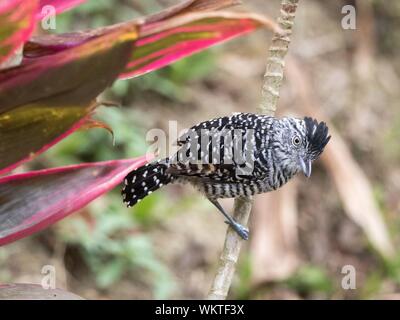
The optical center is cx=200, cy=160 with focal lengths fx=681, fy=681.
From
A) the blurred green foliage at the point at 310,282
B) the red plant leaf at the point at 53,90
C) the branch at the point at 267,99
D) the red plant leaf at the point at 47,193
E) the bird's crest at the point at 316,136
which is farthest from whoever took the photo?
the blurred green foliage at the point at 310,282

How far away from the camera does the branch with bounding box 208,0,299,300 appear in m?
1.65

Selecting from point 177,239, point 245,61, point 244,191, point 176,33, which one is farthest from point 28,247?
point 176,33

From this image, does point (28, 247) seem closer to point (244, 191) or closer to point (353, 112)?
point (244, 191)

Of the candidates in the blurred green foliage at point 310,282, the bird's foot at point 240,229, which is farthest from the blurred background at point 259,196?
the bird's foot at point 240,229

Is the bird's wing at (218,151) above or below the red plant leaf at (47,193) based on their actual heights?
above

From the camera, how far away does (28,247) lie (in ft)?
14.1

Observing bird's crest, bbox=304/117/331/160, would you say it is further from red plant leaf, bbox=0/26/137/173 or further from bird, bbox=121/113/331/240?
red plant leaf, bbox=0/26/137/173

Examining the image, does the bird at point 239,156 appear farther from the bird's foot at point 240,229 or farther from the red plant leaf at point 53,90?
the red plant leaf at point 53,90

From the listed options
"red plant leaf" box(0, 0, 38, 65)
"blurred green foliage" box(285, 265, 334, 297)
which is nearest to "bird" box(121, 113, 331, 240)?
"red plant leaf" box(0, 0, 38, 65)

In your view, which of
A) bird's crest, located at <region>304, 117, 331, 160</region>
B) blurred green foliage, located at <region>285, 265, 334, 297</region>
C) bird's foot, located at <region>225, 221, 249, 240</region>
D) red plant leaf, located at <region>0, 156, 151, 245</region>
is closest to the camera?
red plant leaf, located at <region>0, 156, 151, 245</region>

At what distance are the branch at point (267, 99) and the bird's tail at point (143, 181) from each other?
53 centimetres

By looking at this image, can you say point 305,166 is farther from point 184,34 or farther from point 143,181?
point 184,34

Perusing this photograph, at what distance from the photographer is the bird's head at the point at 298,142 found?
8.44 ft
